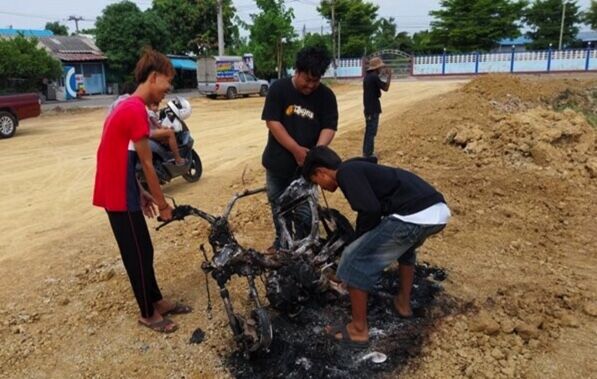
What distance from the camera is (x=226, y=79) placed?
25203mm

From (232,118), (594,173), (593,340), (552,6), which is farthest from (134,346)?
(552,6)

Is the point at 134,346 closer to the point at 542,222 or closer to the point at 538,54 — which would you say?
the point at 542,222

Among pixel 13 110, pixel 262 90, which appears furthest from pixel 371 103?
pixel 262 90

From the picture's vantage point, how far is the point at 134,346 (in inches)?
137

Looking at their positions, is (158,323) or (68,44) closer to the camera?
(158,323)

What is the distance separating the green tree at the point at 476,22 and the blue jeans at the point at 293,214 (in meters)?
49.2

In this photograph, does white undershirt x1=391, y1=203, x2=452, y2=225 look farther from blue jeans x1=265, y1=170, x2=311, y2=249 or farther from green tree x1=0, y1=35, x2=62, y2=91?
green tree x1=0, y1=35, x2=62, y2=91

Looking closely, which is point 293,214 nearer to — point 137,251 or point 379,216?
→ point 379,216

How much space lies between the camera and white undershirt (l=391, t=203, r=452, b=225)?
3.15 m

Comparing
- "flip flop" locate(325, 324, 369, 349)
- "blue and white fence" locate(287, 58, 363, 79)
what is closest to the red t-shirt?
"flip flop" locate(325, 324, 369, 349)

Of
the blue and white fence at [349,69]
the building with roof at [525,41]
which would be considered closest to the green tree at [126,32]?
the blue and white fence at [349,69]

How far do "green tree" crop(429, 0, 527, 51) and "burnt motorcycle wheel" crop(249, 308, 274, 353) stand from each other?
5035 centimetres

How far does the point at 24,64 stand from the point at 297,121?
2022 centimetres

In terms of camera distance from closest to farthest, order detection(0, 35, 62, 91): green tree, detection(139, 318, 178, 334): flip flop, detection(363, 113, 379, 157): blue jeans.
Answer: detection(139, 318, 178, 334): flip flop < detection(363, 113, 379, 157): blue jeans < detection(0, 35, 62, 91): green tree
